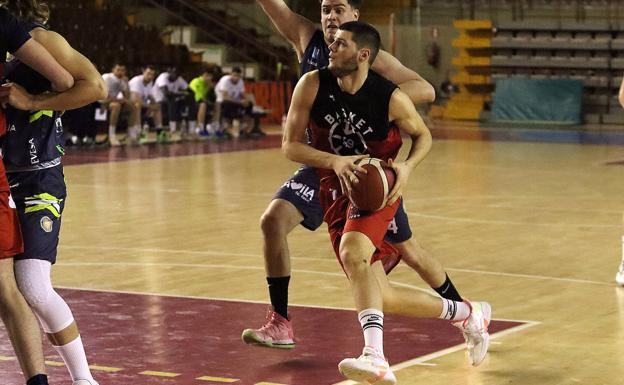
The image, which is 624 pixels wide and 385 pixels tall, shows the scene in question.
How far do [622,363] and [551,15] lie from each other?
28.4 metres

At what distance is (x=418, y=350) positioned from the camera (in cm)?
675

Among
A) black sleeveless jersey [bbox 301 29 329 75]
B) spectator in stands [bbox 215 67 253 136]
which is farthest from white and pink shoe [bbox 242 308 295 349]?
spectator in stands [bbox 215 67 253 136]

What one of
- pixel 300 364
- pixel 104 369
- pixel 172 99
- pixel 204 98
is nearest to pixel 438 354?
pixel 300 364

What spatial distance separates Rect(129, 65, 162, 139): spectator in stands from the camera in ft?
78.5

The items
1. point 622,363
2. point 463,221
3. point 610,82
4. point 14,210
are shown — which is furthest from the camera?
point 610,82

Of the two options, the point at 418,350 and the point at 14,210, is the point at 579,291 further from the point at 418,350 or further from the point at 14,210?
the point at 14,210

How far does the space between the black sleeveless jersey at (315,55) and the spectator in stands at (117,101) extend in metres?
15.9

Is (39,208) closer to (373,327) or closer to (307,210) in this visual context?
(373,327)

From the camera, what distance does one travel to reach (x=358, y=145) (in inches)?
242

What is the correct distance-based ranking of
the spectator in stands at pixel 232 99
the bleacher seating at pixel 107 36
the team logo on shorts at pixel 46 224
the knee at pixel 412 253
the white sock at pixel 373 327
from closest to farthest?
the team logo on shorts at pixel 46 224, the white sock at pixel 373 327, the knee at pixel 412 253, the spectator in stands at pixel 232 99, the bleacher seating at pixel 107 36

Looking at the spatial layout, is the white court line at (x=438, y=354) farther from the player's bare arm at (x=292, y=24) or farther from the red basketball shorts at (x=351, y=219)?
the player's bare arm at (x=292, y=24)

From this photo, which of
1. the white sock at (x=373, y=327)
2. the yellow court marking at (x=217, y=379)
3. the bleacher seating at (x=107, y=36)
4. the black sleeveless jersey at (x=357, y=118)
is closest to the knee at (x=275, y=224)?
the black sleeveless jersey at (x=357, y=118)

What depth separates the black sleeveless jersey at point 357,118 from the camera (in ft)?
19.7

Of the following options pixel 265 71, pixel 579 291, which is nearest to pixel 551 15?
pixel 265 71
